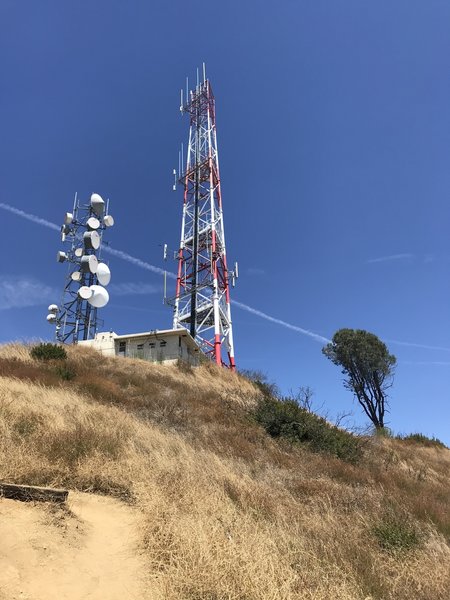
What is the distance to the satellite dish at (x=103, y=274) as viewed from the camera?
29.6 meters

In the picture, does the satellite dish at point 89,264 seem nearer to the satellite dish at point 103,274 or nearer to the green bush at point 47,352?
Answer: the satellite dish at point 103,274

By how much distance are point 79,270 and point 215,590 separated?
1156 inches

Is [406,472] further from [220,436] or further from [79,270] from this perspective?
[79,270]

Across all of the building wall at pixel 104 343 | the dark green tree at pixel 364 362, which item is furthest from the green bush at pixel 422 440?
the building wall at pixel 104 343

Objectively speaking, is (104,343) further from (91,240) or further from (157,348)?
(91,240)

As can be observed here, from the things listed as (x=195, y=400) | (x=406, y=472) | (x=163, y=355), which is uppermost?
(x=163, y=355)

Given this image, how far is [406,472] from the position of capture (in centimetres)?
1197

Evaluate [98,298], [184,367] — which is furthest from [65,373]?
[98,298]

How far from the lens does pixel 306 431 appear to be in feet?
40.0

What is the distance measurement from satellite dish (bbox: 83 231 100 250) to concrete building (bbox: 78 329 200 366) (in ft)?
22.7

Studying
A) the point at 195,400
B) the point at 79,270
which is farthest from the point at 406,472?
the point at 79,270

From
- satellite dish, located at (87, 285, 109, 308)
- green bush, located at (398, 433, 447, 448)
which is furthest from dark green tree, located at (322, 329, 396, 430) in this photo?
satellite dish, located at (87, 285, 109, 308)

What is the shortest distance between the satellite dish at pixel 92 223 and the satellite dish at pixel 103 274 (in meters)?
3.36

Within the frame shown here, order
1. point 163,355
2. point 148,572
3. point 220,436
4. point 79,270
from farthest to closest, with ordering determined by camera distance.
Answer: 1. point 79,270
2. point 163,355
3. point 220,436
4. point 148,572
